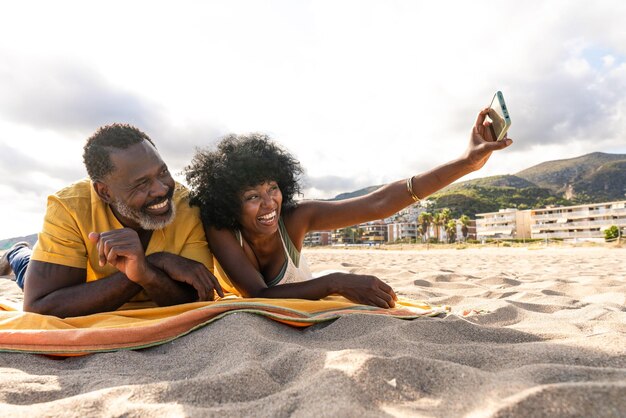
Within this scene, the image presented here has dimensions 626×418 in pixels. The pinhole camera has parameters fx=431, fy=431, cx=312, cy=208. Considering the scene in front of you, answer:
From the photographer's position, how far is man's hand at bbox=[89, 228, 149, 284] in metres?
2.30

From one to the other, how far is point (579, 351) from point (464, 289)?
2837mm

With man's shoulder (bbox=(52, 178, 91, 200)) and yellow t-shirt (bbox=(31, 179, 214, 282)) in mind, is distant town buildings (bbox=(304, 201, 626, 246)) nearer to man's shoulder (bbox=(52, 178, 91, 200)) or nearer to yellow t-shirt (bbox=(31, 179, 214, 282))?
yellow t-shirt (bbox=(31, 179, 214, 282))

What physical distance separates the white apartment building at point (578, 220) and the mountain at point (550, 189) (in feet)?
149

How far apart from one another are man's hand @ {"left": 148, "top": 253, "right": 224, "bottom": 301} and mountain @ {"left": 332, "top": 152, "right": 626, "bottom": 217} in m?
130

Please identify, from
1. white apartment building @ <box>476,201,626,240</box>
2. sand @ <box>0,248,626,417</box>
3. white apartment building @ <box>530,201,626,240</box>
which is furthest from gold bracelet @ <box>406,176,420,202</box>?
white apartment building @ <box>530,201,626,240</box>

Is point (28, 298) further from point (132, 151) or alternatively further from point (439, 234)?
point (439, 234)

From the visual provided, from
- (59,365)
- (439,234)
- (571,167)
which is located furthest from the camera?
(571,167)

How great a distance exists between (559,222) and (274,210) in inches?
3401

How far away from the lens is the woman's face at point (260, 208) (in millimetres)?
3064

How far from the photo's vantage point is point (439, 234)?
80500 mm

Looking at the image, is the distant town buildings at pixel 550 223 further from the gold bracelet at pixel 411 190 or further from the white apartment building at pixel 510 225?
the gold bracelet at pixel 411 190

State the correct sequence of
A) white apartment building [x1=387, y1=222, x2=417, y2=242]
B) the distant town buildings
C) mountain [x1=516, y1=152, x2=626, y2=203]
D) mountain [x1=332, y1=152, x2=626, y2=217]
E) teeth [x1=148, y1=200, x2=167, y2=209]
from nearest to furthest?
teeth [x1=148, y1=200, x2=167, y2=209], the distant town buildings, white apartment building [x1=387, y1=222, x2=417, y2=242], mountain [x1=332, y1=152, x2=626, y2=217], mountain [x1=516, y1=152, x2=626, y2=203]

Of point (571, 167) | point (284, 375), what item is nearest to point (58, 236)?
point (284, 375)

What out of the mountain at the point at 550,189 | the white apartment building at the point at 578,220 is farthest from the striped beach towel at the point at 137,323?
the mountain at the point at 550,189
